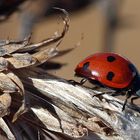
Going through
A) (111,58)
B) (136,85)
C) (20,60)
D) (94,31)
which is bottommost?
(94,31)

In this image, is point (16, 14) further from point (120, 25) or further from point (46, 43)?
point (120, 25)

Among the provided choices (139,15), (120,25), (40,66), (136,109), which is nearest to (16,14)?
(40,66)

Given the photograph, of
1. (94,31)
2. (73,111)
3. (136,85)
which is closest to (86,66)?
(136,85)

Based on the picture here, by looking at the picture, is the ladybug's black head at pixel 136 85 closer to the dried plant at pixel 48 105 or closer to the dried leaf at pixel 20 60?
the dried plant at pixel 48 105

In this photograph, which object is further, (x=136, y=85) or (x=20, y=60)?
(x=136, y=85)

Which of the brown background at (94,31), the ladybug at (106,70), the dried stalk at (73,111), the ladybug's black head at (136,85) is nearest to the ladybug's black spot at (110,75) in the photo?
the ladybug at (106,70)

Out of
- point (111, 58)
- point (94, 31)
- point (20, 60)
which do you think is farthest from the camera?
point (94, 31)

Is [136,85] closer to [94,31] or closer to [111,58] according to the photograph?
[111,58]

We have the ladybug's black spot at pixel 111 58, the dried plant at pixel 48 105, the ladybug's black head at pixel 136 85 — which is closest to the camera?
→ the dried plant at pixel 48 105

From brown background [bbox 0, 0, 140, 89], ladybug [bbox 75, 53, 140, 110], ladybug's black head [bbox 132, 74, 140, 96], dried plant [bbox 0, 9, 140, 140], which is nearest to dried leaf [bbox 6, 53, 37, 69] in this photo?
dried plant [bbox 0, 9, 140, 140]
